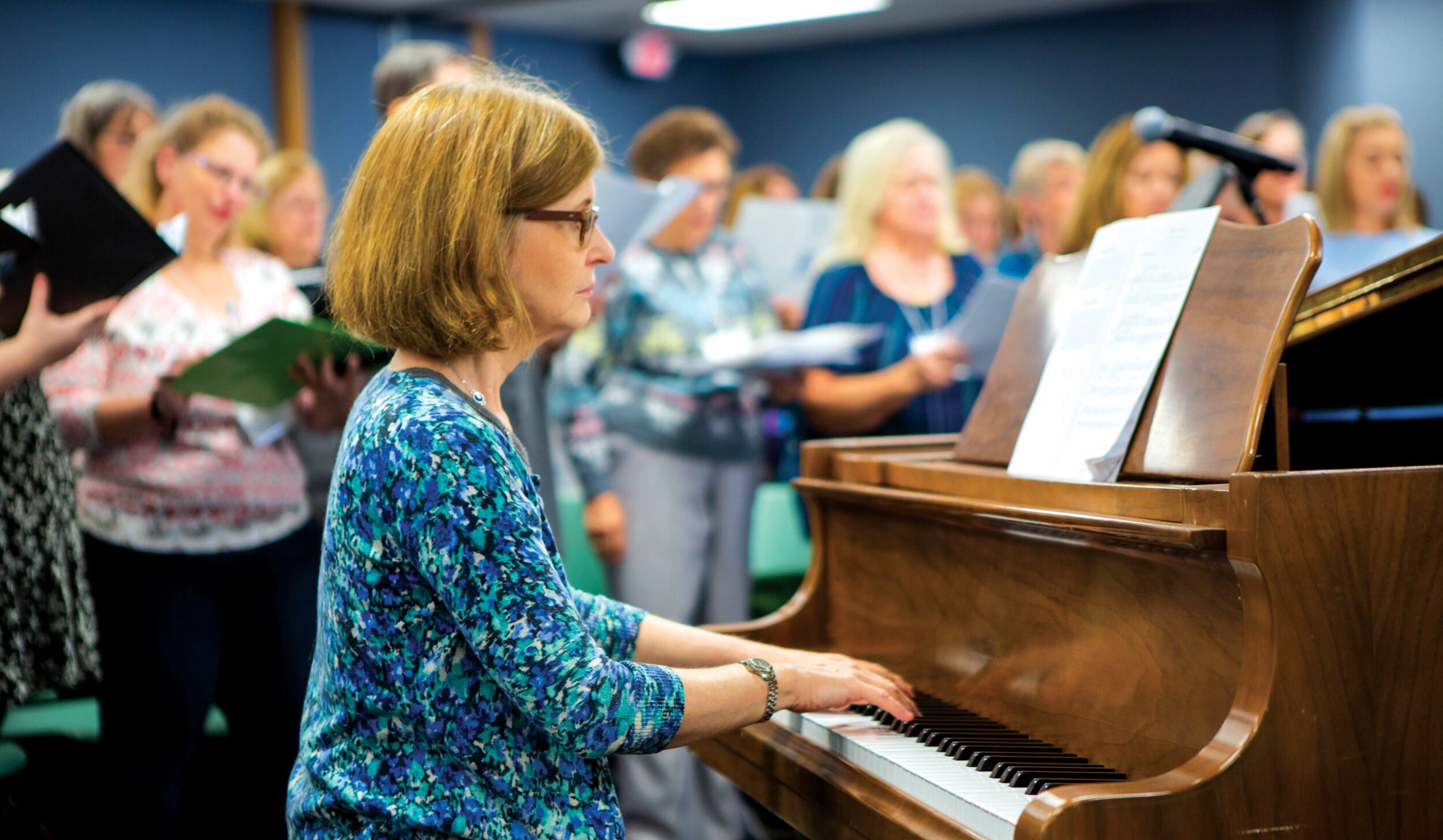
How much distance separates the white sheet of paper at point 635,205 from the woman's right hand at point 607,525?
57cm

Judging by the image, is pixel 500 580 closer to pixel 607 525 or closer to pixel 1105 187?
pixel 607 525

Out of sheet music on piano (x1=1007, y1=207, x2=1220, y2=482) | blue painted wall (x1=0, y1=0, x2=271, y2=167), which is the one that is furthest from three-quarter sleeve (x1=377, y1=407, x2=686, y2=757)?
blue painted wall (x1=0, y1=0, x2=271, y2=167)


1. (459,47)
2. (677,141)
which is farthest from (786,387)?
(459,47)

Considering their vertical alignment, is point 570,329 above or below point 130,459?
above

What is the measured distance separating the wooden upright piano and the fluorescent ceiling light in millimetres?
7294

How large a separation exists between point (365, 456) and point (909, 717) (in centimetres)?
67

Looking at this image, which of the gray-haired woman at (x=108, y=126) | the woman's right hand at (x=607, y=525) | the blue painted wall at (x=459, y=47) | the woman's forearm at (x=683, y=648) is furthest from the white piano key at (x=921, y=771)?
the blue painted wall at (x=459, y=47)

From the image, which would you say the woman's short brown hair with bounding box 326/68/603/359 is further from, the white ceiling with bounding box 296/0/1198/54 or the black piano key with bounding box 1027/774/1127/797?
the white ceiling with bounding box 296/0/1198/54

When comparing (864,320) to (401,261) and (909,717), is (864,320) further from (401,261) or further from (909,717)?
(401,261)

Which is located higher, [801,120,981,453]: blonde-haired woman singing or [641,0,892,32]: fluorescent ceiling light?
[641,0,892,32]: fluorescent ceiling light

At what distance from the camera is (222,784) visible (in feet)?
8.89

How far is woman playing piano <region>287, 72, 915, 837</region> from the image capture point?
46.1 inches

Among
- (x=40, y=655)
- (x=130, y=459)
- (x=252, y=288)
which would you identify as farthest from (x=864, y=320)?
(x=40, y=655)

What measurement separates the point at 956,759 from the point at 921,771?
6 centimetres
